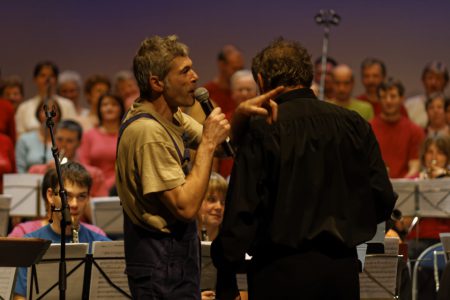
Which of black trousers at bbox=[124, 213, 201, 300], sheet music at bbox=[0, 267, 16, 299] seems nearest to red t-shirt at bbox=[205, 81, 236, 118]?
sheet music at bbox=[0, 267, 16, 299]

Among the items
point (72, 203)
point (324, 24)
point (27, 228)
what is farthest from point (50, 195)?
point (324, 24)

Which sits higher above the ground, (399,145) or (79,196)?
(399,145)

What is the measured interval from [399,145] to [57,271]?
4.48 meters

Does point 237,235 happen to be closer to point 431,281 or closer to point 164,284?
point 164,284

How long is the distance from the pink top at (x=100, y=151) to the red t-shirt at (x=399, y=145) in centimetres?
223

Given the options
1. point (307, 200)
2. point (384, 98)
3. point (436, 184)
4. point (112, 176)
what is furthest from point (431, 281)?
point (307, 200)

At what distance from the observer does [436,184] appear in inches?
270

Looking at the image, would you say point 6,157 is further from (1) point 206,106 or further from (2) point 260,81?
(2) point 260,81

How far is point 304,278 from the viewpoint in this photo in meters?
3.53

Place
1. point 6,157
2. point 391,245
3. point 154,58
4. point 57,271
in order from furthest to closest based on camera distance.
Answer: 1. point 6,157
2. point 391,245
3. point 57,271
4. point 154,58

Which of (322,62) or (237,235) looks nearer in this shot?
(237,235)

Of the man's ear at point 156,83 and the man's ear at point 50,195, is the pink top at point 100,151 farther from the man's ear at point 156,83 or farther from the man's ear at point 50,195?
the man's ear at point 156,83

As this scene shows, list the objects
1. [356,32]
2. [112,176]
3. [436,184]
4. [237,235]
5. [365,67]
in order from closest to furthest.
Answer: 1. [237,235]
2. [436,184]
3. [112,176]
4. [365,67]
5. [356,32]

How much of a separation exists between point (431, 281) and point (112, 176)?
107 inches
